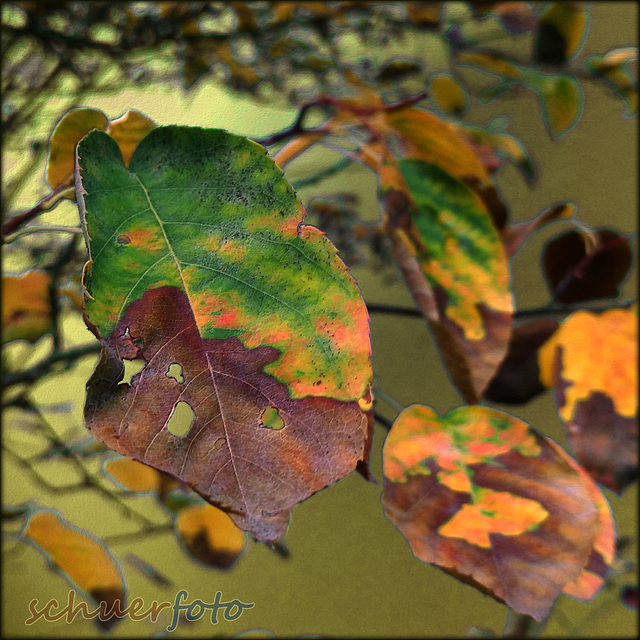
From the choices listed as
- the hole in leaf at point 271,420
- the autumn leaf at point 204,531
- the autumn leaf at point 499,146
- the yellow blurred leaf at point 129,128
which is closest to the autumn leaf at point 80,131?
the yellow blurred leaf at point 129,128

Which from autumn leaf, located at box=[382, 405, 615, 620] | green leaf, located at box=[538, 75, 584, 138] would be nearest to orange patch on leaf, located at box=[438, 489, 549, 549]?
autumn leaf, located at box=[382, 405, 615, 620]

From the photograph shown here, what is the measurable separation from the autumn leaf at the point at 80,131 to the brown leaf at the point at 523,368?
22 cm

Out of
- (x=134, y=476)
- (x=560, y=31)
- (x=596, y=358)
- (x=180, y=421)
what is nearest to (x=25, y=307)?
(x=134, y=476)

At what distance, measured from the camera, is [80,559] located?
0.29 meters

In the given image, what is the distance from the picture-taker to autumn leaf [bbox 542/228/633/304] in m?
0.30

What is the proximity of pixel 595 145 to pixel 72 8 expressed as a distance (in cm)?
80

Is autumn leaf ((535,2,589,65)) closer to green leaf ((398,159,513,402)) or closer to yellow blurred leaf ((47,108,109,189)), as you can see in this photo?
green leaf ((398,159,513,402))

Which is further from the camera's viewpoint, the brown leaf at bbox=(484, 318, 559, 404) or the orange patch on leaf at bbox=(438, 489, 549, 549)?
the brown leaf at bbox=(484, 318, 559, 404)

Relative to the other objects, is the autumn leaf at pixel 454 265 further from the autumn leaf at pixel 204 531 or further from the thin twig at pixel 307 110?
the autumn leaf at pixel 204 531

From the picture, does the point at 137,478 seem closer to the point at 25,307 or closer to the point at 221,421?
the point at 25,307

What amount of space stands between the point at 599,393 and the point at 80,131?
267 mm

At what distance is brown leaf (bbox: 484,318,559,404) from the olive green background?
243 millimetres

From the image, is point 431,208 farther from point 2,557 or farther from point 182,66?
point 2,557

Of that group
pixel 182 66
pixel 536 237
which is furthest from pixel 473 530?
pixel 536 237
